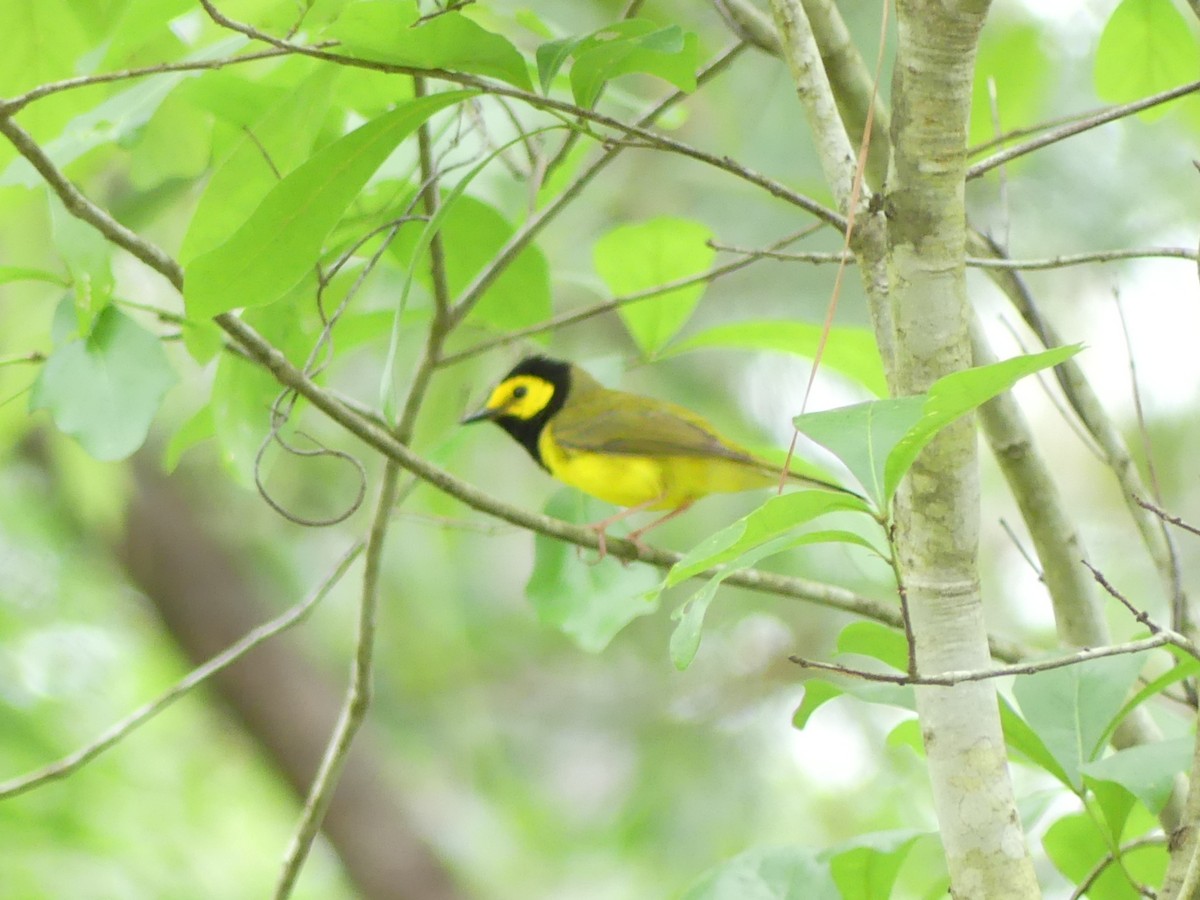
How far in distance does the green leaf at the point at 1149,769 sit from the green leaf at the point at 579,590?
2.86 feet

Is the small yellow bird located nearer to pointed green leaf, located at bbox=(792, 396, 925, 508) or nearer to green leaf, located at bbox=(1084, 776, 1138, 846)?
green leaf, located at bbox=(1084, 776, 1138, 846)

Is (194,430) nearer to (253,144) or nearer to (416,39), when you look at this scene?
(253,144)

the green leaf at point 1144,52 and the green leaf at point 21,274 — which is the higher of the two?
the green leaf at point 1144,52

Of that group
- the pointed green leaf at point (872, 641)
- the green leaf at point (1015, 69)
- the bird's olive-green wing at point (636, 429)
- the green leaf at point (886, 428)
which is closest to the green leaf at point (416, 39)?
the green leaf at point (886, 428)

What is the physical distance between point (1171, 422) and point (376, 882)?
14.6ft

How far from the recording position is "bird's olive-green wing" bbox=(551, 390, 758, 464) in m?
3.21

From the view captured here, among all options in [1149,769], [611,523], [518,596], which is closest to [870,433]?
[1149,769]

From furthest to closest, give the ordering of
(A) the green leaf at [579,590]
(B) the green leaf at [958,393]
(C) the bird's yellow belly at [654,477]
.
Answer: (C) the bird's yellow belly at [654,477] → (A) the green leaf at [579,590] → (B) the green leaf at [958,393]

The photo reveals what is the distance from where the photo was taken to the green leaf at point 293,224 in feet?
4.42

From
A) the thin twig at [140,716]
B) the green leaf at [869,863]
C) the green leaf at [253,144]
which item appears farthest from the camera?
the thin twig at [140,716]

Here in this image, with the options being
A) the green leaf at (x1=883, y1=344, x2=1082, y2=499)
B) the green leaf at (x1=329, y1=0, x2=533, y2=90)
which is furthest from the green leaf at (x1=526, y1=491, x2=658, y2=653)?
the green leaf at (x1=883, y1=344, x2=1082, y2=499)

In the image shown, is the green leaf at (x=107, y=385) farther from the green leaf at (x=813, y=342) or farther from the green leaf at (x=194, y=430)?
the green leaf at (x=813, y=342)

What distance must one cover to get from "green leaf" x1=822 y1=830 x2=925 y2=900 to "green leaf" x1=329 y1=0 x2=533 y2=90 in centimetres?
93

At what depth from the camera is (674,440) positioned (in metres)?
3.26
